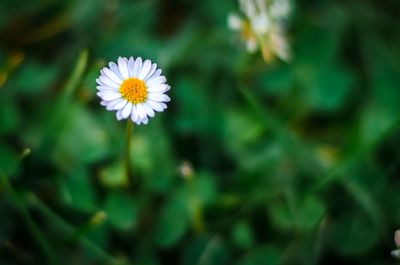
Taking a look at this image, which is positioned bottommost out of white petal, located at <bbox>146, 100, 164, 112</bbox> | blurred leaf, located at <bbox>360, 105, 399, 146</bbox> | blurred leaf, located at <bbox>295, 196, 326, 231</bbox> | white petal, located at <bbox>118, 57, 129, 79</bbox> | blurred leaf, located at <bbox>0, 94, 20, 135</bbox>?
blurred leaf, located at <bbox>295, 196, 326, 231</bbox>

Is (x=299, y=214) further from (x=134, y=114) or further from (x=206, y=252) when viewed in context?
(x=134, y=114)

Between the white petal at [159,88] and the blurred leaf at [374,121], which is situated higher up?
the blurred leaf at [374,121]

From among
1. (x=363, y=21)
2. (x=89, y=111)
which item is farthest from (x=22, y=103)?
(x=363, y=21)

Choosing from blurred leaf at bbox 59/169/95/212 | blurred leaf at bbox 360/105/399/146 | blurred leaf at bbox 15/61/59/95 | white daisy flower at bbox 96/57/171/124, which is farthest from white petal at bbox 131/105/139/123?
blurred leaf at bbox 360/105/399/146

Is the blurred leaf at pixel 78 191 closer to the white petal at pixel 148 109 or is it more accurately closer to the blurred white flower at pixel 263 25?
the white petal at pixel 148 109

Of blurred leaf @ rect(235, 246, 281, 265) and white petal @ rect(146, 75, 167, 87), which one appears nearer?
white petal @ rect(146, 75, 167, 87)

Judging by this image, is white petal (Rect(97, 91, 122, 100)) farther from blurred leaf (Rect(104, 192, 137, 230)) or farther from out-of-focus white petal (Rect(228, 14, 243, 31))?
out-of-focus white petal (Rect(228, 14, 243, 31))

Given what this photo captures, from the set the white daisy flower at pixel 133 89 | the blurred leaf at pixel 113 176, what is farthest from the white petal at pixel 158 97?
the blurred leaf at pixel 113 176
